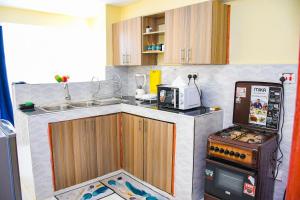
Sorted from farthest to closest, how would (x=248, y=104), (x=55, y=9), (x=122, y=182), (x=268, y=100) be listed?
(x=55, y=9) → (x=122, y=182) → (x=248, y=104) → (x=268, y=100)

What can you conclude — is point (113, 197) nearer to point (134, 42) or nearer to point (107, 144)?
point (107, 144)

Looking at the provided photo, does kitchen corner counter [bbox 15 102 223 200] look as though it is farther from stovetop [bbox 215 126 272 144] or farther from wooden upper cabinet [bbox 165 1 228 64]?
wooden upper cabinet [bbox 165 1 228 64]

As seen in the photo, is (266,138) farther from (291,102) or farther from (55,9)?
(55,9)

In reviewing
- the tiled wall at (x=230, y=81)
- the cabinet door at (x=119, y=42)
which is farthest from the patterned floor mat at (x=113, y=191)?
the cabinet door at (x=119, y=42)

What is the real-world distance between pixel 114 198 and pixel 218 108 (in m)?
1.56

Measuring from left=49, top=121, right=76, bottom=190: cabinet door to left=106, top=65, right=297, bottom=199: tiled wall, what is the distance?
58.4 inches

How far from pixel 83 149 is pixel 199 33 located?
76.1 inches

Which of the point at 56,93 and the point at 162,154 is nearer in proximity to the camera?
the point at 162,154

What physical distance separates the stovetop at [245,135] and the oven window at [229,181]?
0.31 m

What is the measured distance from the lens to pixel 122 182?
2.93 m

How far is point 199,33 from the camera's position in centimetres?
243

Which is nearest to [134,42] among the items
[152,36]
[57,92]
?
[152,36]

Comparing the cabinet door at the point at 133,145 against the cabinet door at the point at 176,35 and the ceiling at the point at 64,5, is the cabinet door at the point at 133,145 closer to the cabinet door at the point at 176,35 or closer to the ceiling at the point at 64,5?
the cabinet door at the point at 176,35

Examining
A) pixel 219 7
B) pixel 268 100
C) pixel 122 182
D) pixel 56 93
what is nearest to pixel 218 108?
pixel 268 100
